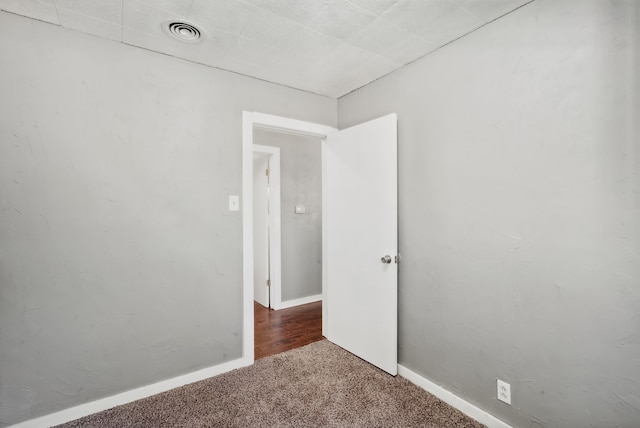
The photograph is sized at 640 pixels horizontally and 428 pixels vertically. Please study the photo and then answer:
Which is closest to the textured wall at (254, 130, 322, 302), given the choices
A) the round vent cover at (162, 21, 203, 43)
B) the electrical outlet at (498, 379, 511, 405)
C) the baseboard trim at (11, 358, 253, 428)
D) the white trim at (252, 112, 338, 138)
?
the white trim at (252, 112, 338, 138)

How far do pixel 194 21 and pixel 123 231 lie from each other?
1357 millimetres

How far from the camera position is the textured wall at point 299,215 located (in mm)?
3898

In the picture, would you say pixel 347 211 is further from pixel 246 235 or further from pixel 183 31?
pixel 183 31

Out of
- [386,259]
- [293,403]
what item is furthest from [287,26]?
[293,403]

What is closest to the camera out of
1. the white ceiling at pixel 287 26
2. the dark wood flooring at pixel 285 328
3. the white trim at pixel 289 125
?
the white ceiling at pixel 287 26

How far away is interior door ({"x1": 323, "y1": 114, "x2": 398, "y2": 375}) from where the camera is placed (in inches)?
89.4

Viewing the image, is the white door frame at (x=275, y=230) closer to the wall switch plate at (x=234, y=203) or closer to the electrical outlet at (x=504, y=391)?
the wall switch plate at (x=234, y=203)

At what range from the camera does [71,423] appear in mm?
1803

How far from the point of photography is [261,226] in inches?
159

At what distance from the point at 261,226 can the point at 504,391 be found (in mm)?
3059

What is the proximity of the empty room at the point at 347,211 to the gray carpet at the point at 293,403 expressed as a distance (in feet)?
0.06

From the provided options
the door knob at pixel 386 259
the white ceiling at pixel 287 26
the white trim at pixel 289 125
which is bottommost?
the door knob at pixel 386 259

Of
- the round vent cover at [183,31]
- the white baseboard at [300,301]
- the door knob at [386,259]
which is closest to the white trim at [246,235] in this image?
the round vent cover at [183,31]

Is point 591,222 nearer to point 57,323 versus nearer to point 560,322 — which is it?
point 560,322
